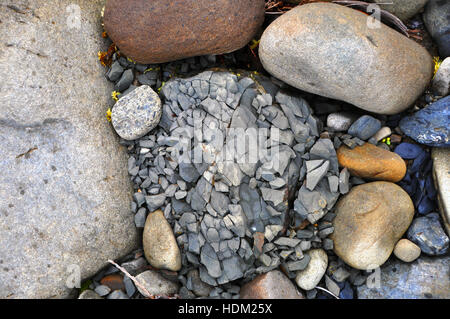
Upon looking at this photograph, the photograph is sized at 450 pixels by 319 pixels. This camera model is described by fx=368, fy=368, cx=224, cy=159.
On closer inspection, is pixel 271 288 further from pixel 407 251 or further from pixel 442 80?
pixel 442 80

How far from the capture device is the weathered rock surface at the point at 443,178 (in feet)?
8.51

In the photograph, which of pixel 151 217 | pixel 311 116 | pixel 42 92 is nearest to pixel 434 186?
pixel 311 116

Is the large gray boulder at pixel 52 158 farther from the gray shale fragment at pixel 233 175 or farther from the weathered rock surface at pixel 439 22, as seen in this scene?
the weathered rock surface at pixel 439 22

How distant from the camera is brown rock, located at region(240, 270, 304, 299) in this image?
251 centimetres

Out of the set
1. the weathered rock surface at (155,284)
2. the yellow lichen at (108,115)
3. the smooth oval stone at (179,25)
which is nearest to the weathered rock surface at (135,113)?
the yellow lichen at (108,115)

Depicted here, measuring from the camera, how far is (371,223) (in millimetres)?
2535

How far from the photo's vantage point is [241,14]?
2.52 meters

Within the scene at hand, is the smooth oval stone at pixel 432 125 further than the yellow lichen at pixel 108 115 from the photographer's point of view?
No

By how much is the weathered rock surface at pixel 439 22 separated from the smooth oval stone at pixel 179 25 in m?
1.28

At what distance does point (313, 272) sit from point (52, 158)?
1970mm

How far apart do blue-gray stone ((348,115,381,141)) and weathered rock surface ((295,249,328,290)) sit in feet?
3.02

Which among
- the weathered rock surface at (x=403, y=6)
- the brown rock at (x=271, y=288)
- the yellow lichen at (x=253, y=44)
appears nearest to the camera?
the brown rock at (x=271, y=288)

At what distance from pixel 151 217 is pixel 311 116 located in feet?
4.54

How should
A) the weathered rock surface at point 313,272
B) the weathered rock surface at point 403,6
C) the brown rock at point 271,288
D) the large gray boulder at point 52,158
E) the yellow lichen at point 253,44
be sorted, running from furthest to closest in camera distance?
1. the yellow lichen at point 253,44
2. the weathered rock surface at point 403,6
3. the weathered rock surface at point 313,272
4. the brown rock at point 271,288
5. the large gray boulder at point 52,158
